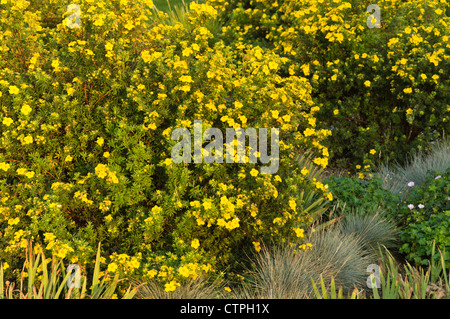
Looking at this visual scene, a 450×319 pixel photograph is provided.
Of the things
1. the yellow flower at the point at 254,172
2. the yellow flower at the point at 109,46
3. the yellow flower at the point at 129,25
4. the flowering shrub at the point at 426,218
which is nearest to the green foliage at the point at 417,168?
the flowering shrub at the point at 426,218

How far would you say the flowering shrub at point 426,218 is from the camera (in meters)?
3.52

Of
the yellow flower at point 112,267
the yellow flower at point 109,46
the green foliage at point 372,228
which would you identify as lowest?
the yellow flower at point 112,267

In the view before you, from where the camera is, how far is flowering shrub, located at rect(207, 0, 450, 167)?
5.00m

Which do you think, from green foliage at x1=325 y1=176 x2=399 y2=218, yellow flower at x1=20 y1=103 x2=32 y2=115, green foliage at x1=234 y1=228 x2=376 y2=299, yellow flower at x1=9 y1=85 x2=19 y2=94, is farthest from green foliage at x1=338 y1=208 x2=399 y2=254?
yellow flower at x1=9 y1=85 x2=19 y2=94

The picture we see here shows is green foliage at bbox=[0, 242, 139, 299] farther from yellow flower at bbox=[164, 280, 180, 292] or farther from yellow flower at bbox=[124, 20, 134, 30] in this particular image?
yellow flower at bbox=[124, 20, 134, 30]

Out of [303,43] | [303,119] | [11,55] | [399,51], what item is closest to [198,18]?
[303,119]

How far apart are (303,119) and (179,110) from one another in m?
1.33

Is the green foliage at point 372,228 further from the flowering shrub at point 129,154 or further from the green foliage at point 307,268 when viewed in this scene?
the flowering shrub at point 129,154

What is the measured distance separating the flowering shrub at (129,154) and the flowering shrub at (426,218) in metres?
0.89

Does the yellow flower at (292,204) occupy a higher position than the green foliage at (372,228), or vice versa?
the yellow flower at (292,204)

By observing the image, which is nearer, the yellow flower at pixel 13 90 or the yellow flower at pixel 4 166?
the yellow flower at pixel 4 166

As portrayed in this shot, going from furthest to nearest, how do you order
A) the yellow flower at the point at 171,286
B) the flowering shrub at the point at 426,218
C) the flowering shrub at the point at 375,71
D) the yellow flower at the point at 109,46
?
the flowering shrub at the point at 375,71 → the flowering shrub at the point at 426,218 → the yellow flower at the point at 109,46 → the yellow flower at the point at 171,286

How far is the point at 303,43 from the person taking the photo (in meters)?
5.47
